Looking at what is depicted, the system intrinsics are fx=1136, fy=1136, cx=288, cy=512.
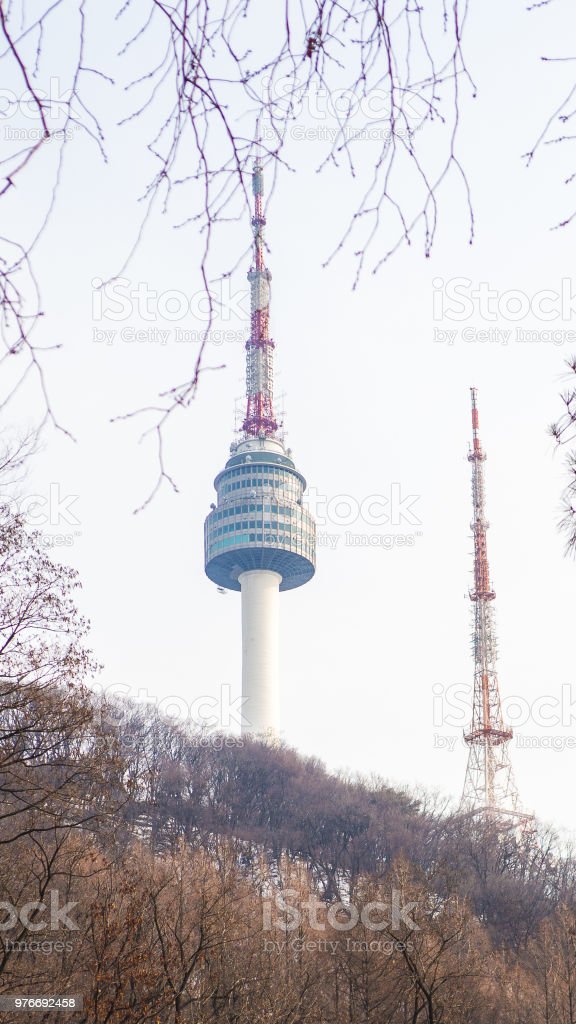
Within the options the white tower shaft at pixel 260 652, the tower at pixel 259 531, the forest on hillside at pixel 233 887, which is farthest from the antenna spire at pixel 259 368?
the forest on hillside at pixel 233 887

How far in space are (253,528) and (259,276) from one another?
31.6 metres

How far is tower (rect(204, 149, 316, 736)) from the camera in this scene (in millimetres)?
127375

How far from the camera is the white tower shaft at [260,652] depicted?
411 feet

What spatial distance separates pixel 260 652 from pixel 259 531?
13.6 meters

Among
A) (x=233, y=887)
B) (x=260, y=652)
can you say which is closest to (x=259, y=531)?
(x=260, y=652)

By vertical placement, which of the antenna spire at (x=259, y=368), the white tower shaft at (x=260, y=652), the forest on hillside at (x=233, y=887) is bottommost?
the forest on hillside at (x=233, y=887)

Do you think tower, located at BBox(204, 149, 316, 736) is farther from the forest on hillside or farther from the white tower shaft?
the forest on hillside

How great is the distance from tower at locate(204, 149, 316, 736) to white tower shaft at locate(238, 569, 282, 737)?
0.36ft

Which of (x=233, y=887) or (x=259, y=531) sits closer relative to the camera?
(x=233, y=887)

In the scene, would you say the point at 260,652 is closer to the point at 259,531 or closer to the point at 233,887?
the point at 259,531

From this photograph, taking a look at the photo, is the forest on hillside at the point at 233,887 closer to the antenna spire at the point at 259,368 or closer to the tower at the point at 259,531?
the tower at the point at 259,531

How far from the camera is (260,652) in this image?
419 feet

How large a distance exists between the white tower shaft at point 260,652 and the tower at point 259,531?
11cm

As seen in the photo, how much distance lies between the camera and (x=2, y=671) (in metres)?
19.3
